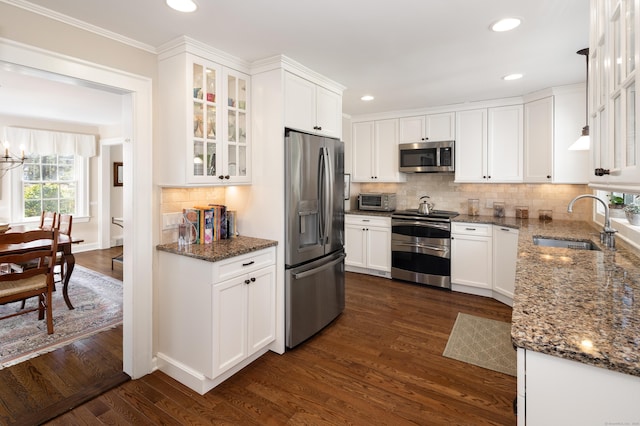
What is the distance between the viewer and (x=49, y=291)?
3.16m

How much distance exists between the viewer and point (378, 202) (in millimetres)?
5117

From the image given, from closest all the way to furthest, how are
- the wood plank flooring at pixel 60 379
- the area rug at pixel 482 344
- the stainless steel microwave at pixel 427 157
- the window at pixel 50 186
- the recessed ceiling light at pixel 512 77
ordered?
the wood plank flooring at pixel 60 379 < the area rug at pixel 482 344 < the recessed ceiling light at pixel 512 77 < the stainless steel microwave at pixel 427 157 < the window at pixel 50 186

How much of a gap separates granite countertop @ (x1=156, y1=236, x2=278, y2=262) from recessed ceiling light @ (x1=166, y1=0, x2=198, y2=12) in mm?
1510

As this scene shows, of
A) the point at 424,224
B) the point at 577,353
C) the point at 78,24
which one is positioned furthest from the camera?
the point at 424,224

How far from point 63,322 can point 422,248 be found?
4.14 m

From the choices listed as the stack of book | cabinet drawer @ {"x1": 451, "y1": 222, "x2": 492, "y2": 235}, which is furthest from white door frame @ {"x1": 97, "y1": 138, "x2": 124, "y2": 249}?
cabinet drawer @ {"x1": 451, "y1": 222, "x2": 492, "y2": 235}

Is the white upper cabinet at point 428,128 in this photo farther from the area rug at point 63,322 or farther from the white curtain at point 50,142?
the white curtain at point 50,142

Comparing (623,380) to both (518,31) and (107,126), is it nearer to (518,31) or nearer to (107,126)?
(518,31)

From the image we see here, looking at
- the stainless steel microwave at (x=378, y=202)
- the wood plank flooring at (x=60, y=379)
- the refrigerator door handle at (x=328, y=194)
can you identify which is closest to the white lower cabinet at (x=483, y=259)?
the stainless steel microwave at (x=378, y=202)

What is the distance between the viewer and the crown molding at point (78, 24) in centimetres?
187

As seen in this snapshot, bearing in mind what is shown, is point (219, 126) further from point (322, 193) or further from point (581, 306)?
point (581, 306)

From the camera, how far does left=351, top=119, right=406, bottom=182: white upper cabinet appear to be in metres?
5.01

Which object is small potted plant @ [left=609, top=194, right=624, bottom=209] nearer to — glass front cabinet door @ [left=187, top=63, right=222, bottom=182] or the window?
glass front cabinet door @ [left=187, top=63, right=222, bottom=182]

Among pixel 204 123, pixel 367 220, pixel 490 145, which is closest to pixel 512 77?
pixel 490 145
